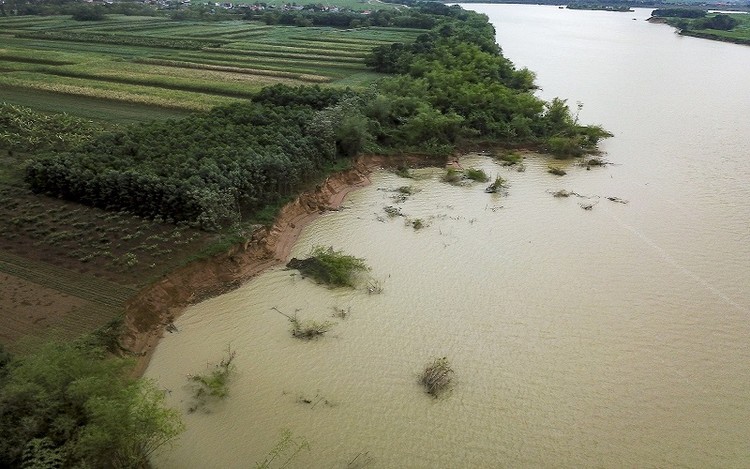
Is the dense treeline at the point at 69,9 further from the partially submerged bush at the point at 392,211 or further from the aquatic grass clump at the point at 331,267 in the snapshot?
the aquatic grass clump at the point at 331,267

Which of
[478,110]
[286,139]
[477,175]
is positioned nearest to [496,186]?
[477,175]

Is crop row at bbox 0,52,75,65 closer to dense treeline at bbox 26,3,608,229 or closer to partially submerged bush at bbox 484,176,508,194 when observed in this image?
dense treeline at bbox 26,3,608,229

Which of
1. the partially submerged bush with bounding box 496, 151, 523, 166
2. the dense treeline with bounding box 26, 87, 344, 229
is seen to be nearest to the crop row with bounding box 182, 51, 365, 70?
the partially submerged bush with bounding box 496, 151, 523, 166

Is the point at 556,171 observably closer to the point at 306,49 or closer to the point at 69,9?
the point at 306,49

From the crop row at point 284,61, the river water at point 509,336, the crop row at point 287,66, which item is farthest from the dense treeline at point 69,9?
the river water at point 509,336

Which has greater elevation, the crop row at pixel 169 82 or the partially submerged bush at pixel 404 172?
the crop row at pixel 169 82

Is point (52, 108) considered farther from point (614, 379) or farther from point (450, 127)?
point (614, 379)
